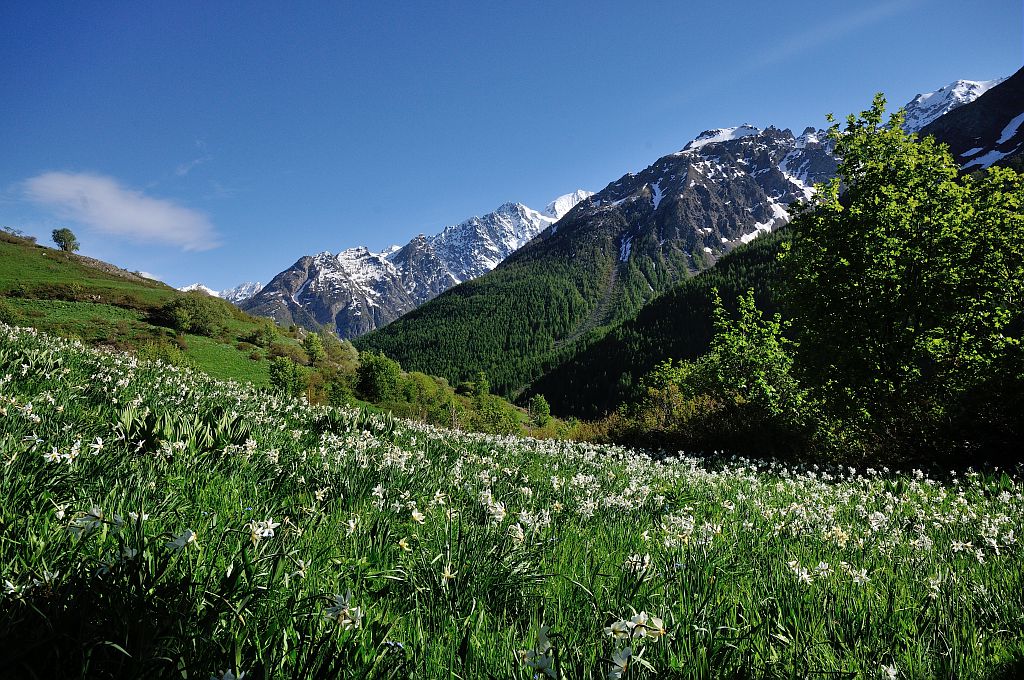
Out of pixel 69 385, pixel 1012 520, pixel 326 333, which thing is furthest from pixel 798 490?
pixel 326 333

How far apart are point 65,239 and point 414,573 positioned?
139289 millimetres

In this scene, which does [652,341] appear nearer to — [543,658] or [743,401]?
[743,401]

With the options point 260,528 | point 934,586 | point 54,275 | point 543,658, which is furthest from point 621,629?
point 54,275

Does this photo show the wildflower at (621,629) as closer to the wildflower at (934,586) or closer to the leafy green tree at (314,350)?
the wildflower at (934,586)

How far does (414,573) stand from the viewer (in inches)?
95.2

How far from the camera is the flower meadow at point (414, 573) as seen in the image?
1591mm

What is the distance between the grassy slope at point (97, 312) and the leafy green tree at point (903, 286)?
3211cm

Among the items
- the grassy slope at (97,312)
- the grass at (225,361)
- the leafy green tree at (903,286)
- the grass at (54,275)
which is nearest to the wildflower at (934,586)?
the leafy green tree at (903,286)

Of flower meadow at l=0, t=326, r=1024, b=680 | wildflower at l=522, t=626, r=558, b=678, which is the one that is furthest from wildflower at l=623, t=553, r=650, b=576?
wildflower at l=522, t=626, r=558, b=678

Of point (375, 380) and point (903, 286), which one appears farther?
point (375, 380)

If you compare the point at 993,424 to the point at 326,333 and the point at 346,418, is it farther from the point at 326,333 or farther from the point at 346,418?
the point at 326,333

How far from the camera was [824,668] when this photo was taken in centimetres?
195

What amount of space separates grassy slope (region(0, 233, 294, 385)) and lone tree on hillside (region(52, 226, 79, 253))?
163 feet

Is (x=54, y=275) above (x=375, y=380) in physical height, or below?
above
